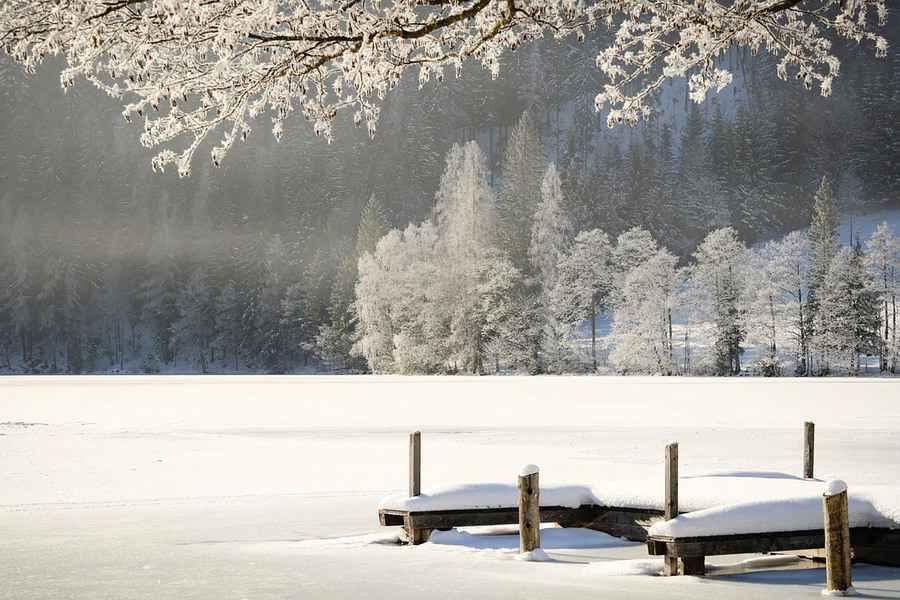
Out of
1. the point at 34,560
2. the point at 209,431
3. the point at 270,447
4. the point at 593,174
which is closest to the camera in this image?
the point at 34,560

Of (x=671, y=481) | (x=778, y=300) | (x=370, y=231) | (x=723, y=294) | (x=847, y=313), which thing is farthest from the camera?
(x=370, y=231)

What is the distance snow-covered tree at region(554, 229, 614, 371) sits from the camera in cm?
6488

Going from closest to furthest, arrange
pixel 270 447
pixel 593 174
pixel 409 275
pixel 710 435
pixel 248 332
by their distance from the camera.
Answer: pixel 270 447 < pixel 710 435 < pixel 409 275 < pixel 248 332 < pixel 593 174

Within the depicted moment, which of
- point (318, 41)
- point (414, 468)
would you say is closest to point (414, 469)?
point (414, 468)

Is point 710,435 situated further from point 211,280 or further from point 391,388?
point 211,280

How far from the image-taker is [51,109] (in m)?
138

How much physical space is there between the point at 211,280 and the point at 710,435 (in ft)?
280

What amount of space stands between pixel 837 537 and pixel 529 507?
3.06 metres

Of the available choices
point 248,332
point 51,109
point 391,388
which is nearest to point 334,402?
point 391,388

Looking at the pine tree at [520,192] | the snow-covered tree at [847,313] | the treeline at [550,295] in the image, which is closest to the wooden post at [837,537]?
the treeline at [550,295]

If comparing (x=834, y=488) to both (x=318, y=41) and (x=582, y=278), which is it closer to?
(x=318, y=41)

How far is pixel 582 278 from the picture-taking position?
223ft

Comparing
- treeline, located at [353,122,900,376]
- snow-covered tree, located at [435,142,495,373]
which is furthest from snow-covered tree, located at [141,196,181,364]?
snow-covered tree, located at [435,142,495,373]

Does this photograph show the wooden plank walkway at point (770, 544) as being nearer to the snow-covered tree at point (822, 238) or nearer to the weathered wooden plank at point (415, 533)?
the weathered wooden plank at point (415, 533)
